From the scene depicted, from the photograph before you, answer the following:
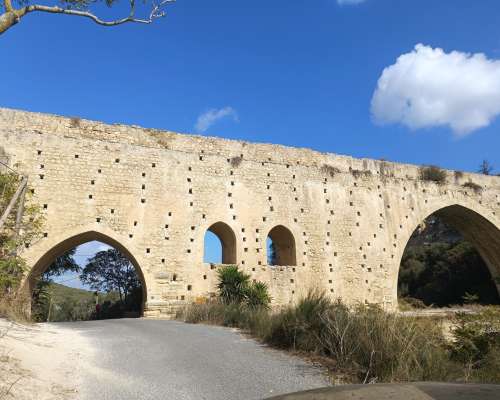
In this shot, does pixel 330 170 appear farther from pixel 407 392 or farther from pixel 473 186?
pixel 407 392

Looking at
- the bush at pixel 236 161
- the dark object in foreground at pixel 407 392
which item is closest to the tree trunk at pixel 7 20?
the dark object in foreground at pixel 407 392

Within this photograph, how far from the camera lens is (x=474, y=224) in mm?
20672

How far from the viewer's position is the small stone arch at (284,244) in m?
15.9

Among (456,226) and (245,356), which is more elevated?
(456,226)

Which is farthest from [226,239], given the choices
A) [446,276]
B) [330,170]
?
[446,276]

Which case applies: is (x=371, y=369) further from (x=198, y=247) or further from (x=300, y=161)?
(x=300, y=161)

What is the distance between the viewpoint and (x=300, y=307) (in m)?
6.46

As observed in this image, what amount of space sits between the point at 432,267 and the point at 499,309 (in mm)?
21505

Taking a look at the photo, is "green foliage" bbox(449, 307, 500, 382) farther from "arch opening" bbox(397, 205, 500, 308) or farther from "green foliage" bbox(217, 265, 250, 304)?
"arch opening" bbox(397, 205, 500, 308)

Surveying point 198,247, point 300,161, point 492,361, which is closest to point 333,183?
point 300,161

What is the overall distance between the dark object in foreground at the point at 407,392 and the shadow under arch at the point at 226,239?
42.7ft

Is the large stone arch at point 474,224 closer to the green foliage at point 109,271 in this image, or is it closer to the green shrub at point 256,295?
the green shrub at point 256,295

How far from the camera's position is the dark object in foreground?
5.43 ft

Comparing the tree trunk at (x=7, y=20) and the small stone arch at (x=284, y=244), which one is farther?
the small stone arch at (x=284, y=244)
